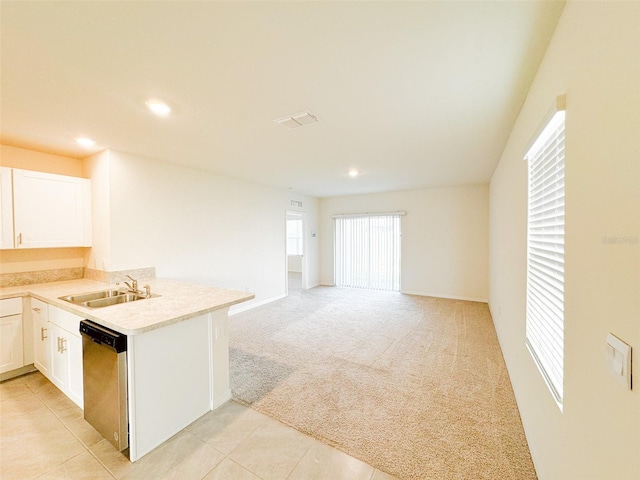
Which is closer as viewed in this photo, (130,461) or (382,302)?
(130,461)

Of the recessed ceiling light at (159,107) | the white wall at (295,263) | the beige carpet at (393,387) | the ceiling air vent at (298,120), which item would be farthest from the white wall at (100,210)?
the white wall at (295,263)

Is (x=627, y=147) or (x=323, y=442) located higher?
(x=627, y=147)

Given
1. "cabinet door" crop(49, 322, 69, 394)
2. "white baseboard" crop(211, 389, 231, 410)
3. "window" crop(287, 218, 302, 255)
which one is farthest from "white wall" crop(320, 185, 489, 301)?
"cabinet door" crop(49, 322, 69, 394)

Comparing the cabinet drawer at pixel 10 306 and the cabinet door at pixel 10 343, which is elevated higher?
the cabinet drawer at pixel 10 306

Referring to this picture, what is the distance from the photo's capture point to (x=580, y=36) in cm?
102

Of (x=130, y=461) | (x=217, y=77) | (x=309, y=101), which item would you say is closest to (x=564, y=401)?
(x=309, y=101)

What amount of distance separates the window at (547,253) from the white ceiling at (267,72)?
0.55 m

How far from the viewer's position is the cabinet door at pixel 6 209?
2635mm

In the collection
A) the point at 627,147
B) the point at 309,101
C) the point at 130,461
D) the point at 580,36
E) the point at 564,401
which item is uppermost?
the point at 309,101

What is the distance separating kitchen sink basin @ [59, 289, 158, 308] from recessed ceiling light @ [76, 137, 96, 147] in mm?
1641

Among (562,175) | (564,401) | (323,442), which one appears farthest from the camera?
(323,442)

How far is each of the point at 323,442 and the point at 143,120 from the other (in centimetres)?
304

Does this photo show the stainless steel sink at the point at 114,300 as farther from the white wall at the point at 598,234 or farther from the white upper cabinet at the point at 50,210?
the white wall at the point at 598,234

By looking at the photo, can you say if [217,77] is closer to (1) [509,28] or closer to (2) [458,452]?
(1) [509,28]
